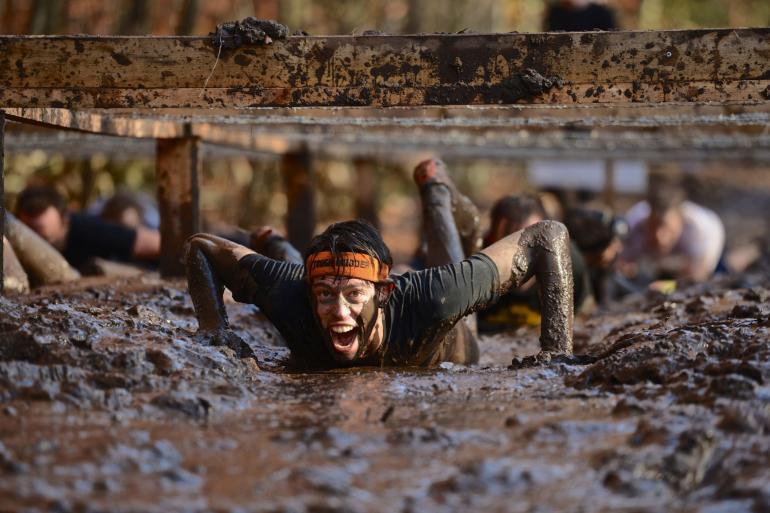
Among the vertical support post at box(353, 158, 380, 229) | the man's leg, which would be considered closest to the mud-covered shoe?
the man's leg

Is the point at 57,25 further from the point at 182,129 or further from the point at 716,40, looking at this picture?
the point at 716,40

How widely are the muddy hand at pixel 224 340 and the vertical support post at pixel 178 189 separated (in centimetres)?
286

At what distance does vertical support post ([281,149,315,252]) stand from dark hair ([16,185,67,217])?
1.92m

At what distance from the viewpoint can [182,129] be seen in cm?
748

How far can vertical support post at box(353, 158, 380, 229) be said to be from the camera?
13.2 m

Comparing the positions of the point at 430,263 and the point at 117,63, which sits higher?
the point at 117,63

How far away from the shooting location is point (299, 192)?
32.5ft

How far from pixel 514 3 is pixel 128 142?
10.0 metres

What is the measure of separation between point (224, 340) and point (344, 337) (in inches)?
19.7

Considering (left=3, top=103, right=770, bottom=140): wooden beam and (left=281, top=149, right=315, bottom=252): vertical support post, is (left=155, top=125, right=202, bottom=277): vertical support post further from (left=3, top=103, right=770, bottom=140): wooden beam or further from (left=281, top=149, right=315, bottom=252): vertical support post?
(left=281, top=149, right=315, bottom=252): vertical support post

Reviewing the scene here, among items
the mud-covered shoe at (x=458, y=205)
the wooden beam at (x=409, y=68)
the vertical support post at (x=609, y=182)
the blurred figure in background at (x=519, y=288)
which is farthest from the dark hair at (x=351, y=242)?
the vertical support post at (x=609, y=182)

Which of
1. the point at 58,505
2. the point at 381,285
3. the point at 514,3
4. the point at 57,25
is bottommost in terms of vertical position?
the point at 58,505

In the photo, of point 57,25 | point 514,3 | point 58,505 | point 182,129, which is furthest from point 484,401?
point 514,3

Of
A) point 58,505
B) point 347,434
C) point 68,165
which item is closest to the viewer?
point 58,505
